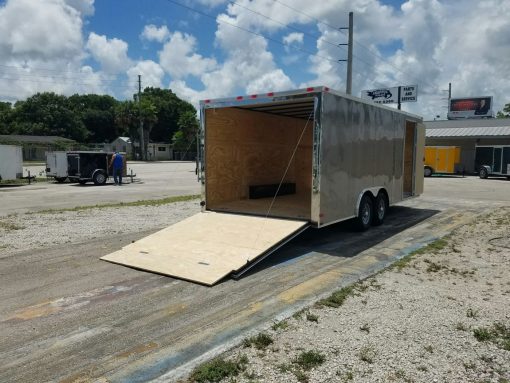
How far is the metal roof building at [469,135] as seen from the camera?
34750mm

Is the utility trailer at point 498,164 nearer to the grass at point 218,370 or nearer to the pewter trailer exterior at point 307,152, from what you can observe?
the pewter trailer exterior at point 307,152

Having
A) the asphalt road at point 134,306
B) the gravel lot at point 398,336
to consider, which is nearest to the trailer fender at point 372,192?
the asphalt road at point 134,306

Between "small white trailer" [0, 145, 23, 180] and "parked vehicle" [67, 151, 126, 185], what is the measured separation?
118 inches

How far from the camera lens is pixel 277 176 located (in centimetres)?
1220

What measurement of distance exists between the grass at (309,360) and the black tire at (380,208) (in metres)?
6.77

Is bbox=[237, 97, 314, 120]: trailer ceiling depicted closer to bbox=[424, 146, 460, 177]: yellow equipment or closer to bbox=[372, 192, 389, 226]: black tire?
bbox=[372, 192, 389, 226]: black tire

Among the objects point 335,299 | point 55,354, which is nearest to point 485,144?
point 335,299

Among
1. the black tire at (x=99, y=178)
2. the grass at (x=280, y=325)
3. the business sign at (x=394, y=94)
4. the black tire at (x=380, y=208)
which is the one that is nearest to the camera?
the grass at (x=280, y=325)

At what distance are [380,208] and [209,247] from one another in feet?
16.7

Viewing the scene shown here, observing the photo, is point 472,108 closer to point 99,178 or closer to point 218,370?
point 99,178

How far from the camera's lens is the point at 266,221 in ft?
26.6

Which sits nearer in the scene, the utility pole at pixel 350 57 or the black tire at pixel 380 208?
the black tire at pixel 380 208

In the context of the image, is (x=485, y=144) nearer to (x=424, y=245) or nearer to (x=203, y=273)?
(x=424, y=245)

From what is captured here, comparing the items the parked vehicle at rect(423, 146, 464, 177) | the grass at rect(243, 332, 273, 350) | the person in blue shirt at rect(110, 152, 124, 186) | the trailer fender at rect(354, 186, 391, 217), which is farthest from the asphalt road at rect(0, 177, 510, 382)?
the parked vehicle at rect(423, 146, 464, 177)
